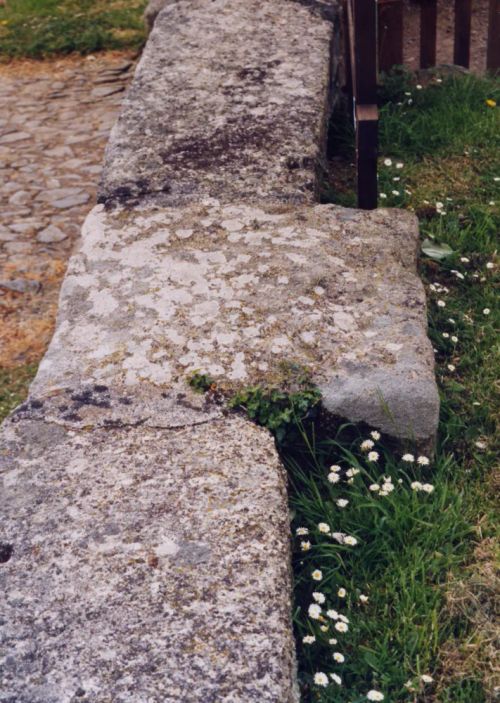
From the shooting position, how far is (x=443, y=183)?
4434 millimetres

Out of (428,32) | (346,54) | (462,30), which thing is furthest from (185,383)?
(462,30)

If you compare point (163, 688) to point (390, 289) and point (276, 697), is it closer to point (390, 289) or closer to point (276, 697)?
Result: point (276, 697)

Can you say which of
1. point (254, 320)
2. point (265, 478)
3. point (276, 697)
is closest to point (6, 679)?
point (276, 697)

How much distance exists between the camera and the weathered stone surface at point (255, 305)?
274 centimetres

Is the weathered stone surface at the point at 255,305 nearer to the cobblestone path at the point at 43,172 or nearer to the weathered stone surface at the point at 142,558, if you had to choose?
the weathered stone surface at the point at 142,558

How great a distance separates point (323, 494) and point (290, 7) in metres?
3.09

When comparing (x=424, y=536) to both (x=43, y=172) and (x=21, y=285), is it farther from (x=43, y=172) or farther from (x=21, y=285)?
(x=43, y=172)

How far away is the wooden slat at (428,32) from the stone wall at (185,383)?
136 centimetres

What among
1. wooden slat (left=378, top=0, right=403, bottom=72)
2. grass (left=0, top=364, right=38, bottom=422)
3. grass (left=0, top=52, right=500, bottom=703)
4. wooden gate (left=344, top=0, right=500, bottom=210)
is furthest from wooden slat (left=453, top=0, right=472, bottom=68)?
grass (left=0, top=364, right=38, bottom=422)

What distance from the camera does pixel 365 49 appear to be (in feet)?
12.1

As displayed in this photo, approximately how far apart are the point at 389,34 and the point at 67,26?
269 cm

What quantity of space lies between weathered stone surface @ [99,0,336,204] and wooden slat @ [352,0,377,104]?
27 cm

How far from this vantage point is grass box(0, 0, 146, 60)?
6711 millimetres

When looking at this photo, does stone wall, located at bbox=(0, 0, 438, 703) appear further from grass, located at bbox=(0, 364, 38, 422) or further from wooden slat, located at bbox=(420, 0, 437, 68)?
wooden slat, located at bbox=(420, 0, 437, 68)
